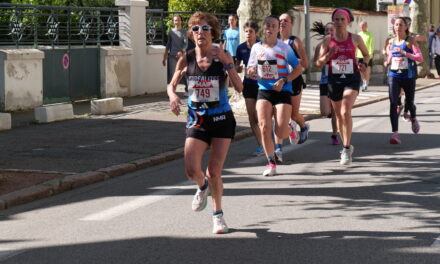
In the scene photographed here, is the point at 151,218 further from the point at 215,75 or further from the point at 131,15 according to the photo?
the point at 131,15

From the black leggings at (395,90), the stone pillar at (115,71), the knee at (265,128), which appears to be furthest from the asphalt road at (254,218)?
the stone pillar at (115,71)

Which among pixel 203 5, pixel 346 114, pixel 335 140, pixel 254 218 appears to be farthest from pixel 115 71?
pixel 254 218

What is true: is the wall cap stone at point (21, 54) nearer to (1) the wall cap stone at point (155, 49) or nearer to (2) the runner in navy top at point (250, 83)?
(1) the wall cap stone at point (155, 49)

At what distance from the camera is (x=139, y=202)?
8.62m

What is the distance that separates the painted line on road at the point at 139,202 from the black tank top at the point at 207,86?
1432mm

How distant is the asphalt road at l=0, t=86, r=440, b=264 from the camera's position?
6.45 meters

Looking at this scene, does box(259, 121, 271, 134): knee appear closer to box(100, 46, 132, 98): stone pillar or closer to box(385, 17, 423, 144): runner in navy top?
box(385, 17, 423, 144): runner in navy top

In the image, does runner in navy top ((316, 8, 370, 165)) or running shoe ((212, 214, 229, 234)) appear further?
runner in navy top ((316, 8, 370, 165))

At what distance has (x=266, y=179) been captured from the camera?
9.91 meters

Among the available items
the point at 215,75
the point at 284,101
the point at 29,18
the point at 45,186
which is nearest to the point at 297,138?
the point at 284,101

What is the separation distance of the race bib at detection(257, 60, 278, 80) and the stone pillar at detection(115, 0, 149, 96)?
11.1m

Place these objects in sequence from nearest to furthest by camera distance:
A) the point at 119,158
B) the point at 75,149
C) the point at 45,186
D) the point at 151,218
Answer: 1. the point at 151,218
2. the point at 45,186
3. the point at 119,158
4. the point at 75,149

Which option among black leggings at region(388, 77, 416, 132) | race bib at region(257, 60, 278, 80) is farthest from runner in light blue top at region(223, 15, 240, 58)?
race bib at region(257, 60, 278, 80)

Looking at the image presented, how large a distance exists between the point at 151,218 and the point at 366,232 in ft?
6.29
